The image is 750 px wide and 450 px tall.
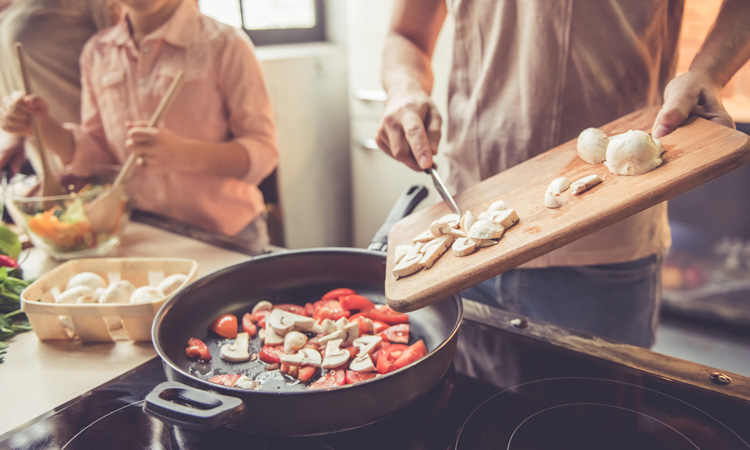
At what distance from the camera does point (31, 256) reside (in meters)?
1.20

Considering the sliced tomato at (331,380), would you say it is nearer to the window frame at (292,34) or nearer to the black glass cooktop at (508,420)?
the black glass cooktop at (508,420)

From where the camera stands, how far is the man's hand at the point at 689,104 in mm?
681

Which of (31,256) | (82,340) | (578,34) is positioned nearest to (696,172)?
(578,34)

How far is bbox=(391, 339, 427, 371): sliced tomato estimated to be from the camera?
68 cm

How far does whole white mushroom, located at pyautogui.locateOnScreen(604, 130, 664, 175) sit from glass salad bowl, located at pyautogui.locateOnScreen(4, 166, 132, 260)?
1.02m

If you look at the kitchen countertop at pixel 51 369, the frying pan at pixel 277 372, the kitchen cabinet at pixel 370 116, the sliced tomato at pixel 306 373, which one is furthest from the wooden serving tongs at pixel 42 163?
the kitchen cabinet at pixel 370 116

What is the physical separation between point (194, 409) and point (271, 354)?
0.21 meters

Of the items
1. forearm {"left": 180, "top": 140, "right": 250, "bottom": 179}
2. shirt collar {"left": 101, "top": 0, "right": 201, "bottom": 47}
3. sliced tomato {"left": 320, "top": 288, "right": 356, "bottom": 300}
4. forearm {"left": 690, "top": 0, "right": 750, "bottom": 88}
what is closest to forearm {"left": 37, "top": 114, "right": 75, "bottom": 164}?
shirt collar {"left": 101, "top": 0, "right": 201, "bottom": 47}

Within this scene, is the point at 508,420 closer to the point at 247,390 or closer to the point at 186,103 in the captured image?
the point at 247,390

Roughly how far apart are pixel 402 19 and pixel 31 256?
979mm

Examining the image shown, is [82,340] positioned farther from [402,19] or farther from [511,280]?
[402,19]

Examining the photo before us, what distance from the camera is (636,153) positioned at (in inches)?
25.5

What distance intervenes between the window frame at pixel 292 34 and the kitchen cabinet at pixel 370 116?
0.20 metres

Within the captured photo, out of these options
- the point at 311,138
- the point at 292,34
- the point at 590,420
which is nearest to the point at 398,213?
the point at 590,420
